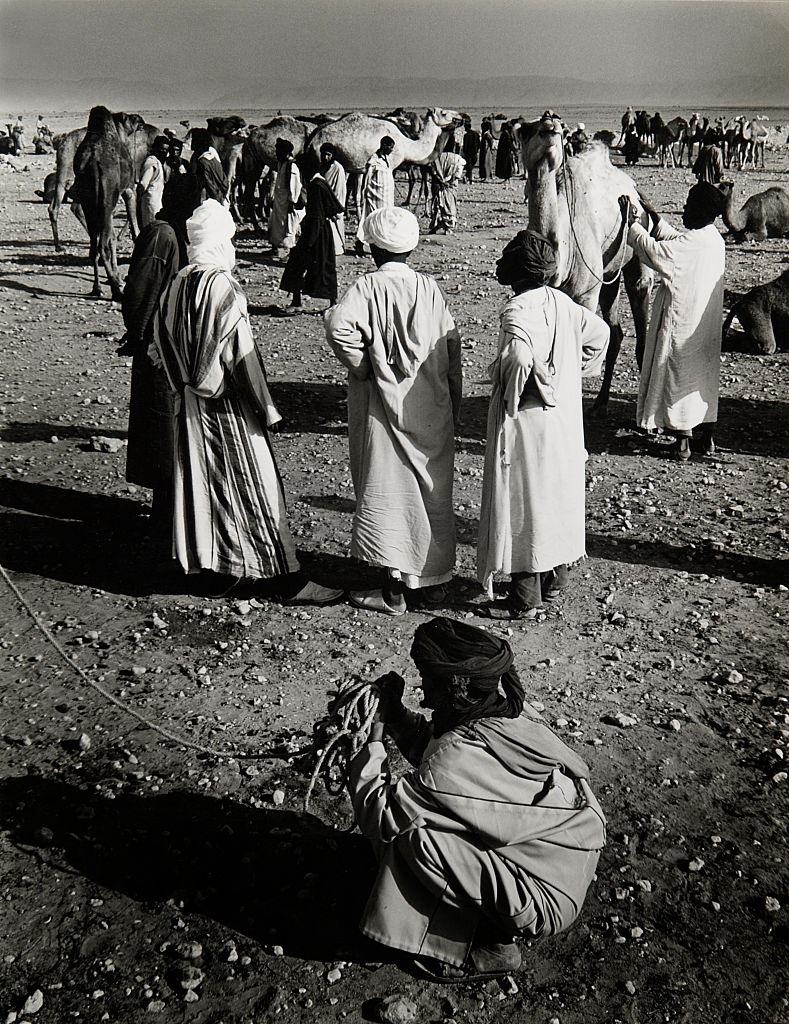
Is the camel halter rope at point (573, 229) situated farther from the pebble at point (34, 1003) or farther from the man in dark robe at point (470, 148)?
the man in dark robe at point (470, 148)

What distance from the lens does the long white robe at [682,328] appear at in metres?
6.30

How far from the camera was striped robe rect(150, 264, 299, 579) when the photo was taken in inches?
181

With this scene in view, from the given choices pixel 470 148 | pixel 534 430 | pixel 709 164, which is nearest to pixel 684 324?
pixel 534 430

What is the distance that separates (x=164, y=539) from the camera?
18.7ft

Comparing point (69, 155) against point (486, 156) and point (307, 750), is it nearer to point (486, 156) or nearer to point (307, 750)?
point (307, 750)

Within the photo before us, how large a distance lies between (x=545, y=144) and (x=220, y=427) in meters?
3.13

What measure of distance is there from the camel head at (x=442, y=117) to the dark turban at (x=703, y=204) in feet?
43.4

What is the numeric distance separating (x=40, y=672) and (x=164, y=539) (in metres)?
1.35

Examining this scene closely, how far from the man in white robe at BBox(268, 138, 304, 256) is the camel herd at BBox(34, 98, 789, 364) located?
0.63 meters

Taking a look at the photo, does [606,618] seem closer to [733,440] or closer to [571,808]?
[571,808]

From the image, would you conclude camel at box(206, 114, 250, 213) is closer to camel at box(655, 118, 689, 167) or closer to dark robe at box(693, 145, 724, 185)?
dark robe at box(693, 145, 724, 185)

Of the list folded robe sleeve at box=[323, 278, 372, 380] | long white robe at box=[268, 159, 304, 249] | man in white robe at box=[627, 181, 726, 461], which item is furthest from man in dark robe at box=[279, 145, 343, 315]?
folded robe sleeve at box=[323, 278, 372, 380]

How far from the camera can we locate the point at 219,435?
477 centimetres

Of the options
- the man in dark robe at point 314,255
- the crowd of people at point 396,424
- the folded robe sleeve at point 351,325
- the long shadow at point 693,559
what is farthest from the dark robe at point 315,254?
the folded robe sleeve at point 351,325
